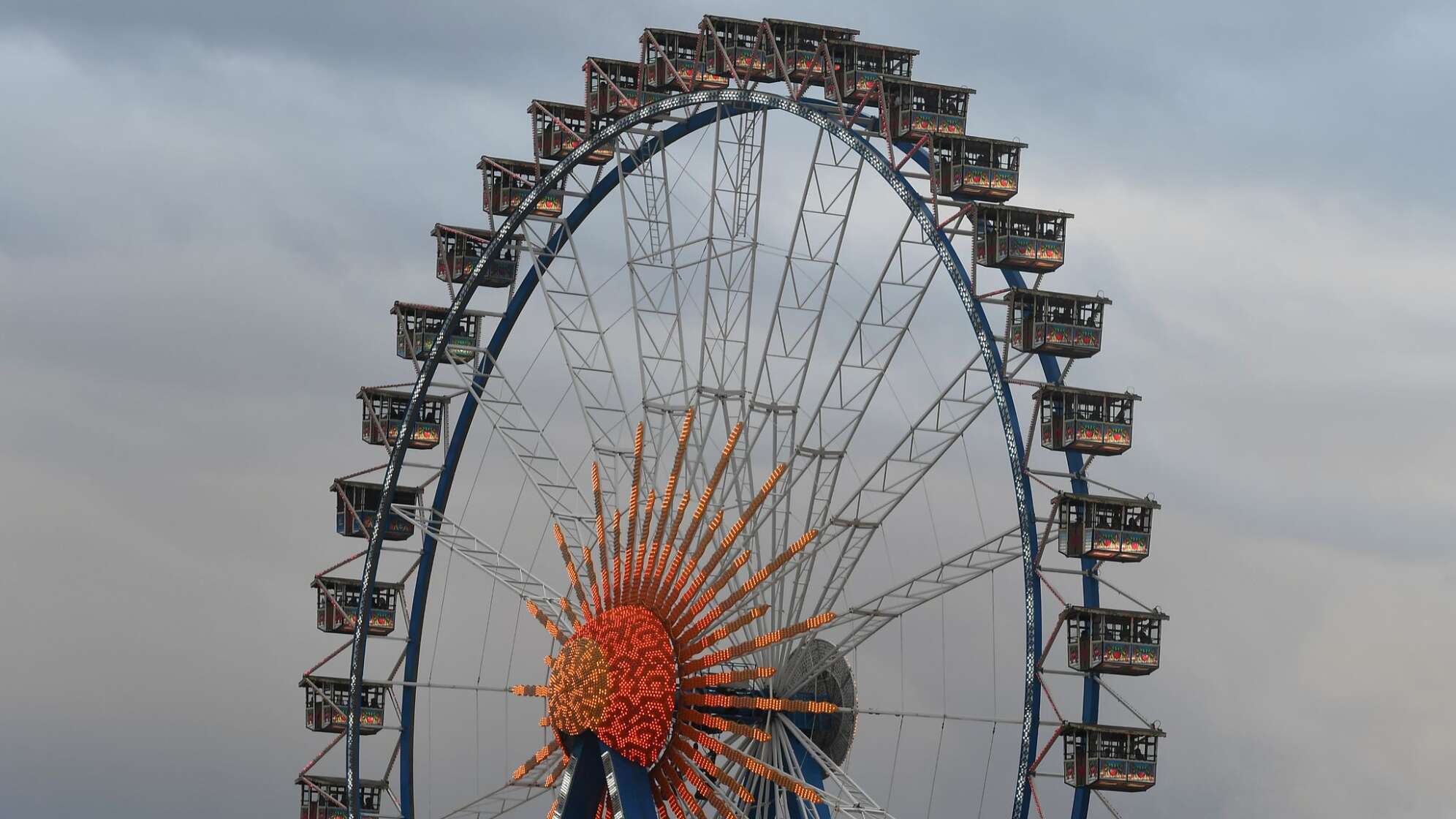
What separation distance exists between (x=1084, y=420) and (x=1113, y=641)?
11.6 feet

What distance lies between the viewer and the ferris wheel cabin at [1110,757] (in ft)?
142

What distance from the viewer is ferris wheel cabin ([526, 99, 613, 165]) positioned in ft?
180

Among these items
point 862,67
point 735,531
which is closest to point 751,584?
point 735,531

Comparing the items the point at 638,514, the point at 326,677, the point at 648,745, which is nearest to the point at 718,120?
the point at 638,514

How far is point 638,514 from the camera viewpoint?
155ft

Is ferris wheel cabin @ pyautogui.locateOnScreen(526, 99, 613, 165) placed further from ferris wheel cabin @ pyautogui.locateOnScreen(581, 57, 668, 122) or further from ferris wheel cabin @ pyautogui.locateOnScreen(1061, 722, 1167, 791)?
ferris wheel cabin @ pyautogui.locateOnScreen(1061, 722, 1167, 791)

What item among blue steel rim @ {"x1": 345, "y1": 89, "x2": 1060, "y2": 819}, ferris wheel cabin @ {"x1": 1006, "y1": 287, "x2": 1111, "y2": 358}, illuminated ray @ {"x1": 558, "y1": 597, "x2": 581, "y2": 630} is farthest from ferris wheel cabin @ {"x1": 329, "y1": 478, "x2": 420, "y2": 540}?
ferris wheel cabin @ {"x1": 1006, "y1": 287, "x2": 1111, "y2": 358}

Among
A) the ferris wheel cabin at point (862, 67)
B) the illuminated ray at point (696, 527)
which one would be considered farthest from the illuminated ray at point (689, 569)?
the ferris wheel cabin at point (862, 67)

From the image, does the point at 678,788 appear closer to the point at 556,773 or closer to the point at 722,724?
the point at 722,724

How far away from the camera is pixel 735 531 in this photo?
45781 mm

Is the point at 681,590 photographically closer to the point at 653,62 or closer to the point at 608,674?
the point at 608,674

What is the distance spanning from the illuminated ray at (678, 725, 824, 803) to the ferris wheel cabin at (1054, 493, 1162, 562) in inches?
220

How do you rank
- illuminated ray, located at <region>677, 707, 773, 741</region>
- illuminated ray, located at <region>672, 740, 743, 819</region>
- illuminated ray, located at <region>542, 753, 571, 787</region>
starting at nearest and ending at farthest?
illuminated ray, located at <region>672, 740, 743, 819</region> → illuminated ray, located at <region>677, 707, 773, 741</region> → illuminated ray, located at <region>542, 753, 571, 787</region>

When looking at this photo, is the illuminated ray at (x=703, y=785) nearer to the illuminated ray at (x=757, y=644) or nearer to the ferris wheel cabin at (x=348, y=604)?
the illuminated ray at (x=757, y=644)
